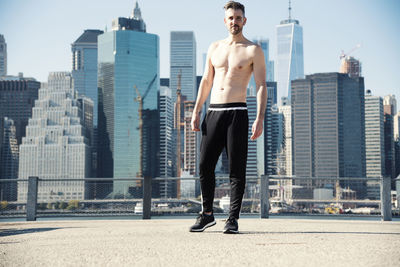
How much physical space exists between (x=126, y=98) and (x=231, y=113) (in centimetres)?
15916

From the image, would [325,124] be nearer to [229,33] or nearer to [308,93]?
[308,93]

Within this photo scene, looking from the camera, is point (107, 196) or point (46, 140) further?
point (46, 140)

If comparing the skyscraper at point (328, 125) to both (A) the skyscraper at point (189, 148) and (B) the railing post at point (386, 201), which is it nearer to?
(A) the skyscraper at point (189, 148)

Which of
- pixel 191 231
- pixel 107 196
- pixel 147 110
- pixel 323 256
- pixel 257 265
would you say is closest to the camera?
pixel 257 265

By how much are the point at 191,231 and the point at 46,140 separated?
15144 cm

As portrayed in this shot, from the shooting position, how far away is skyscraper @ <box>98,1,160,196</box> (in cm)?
15612

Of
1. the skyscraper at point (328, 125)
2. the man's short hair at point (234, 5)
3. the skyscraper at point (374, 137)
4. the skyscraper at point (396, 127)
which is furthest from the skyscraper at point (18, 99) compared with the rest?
the man's short hair at point (234, 5)

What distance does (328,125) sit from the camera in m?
169

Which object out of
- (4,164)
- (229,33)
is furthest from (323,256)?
(4,164)

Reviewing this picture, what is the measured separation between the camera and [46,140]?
150125 mm

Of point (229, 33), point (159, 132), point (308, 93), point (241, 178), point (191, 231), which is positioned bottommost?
point (191, 231)

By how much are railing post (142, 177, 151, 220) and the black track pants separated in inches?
183

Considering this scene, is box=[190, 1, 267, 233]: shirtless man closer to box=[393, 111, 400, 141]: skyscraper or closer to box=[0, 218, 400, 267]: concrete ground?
box=[0, 218, 400, 267]: concrete ground

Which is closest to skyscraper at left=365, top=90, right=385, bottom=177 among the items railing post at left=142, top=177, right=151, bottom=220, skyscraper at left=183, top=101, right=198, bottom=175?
skyscraper at left=183, top=101, right=198, bottom=175
